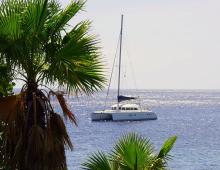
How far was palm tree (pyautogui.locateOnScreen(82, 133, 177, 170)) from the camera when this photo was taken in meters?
8.27

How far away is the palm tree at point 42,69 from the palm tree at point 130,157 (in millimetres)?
461

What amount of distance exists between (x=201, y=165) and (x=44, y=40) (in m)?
38.0

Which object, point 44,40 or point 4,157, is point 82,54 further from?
point 4,157

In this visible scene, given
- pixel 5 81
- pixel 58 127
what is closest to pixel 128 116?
pixel 5 81

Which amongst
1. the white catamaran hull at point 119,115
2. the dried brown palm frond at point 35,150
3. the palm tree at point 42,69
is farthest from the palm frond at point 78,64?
the white catamaran hull at point 119,115

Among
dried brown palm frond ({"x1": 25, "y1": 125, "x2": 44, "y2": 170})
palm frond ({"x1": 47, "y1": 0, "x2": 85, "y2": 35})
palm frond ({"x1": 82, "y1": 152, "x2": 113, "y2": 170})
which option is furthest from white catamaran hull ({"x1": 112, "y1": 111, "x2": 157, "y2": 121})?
dried brown palm frond ({"x1": 25, "y1": 125, "x2": 44, "y2": 170})

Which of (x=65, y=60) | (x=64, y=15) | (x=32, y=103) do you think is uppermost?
(x=64, y=15)

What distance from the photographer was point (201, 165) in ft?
148

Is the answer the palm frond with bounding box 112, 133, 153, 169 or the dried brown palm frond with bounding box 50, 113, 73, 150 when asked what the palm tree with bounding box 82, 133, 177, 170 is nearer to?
the palm frond with bounding box 112, 133, 153, 169

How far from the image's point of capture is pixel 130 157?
8312 mm

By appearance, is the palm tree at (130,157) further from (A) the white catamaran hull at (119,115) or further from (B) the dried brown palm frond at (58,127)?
(A) the white catamaran hull at (119,115)

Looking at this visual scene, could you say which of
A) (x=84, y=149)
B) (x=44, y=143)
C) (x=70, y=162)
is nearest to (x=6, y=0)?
(x=44, y=143)

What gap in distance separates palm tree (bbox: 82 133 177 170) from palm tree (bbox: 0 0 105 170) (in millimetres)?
461

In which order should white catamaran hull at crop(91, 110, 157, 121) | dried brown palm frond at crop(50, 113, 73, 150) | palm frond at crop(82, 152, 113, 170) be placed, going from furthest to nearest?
1. white catamaran hull at crop(91, 110, 157, 121)
2. dried brown palm frond at crop(50, 113, 73, 150)
3. palm frond at crop(82, 152, 113, 170)
